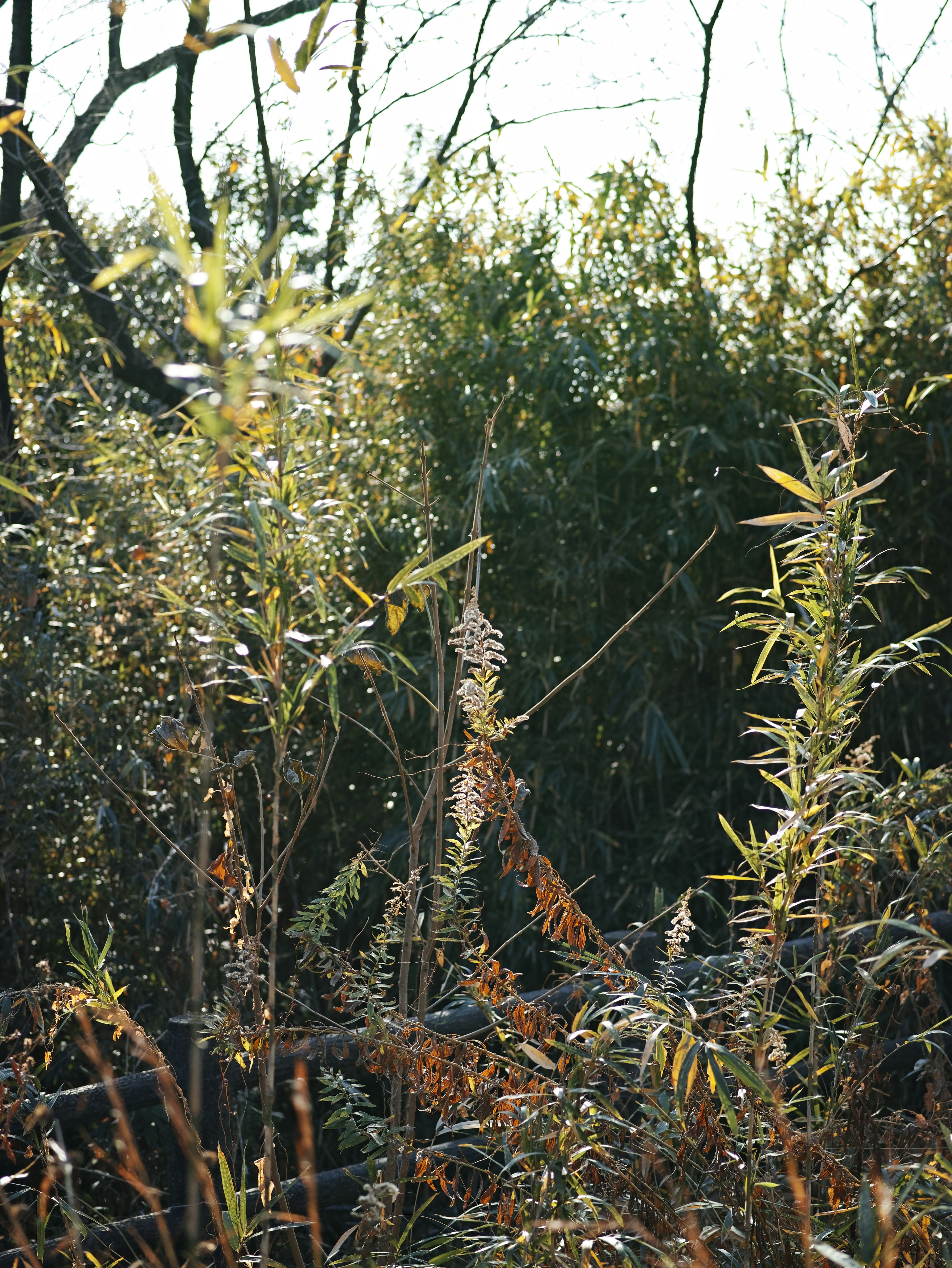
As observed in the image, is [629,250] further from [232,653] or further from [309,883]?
[309,883]

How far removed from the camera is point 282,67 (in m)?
1.04

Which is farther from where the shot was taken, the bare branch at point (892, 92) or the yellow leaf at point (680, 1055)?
the bare branch at point (892, 92)

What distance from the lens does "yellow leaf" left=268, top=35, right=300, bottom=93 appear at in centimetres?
103

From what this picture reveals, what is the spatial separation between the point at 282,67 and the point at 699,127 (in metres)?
2.76

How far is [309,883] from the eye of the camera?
315 centimetres

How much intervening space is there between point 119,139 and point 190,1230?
360cm

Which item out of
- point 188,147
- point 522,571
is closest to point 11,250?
point 522,571

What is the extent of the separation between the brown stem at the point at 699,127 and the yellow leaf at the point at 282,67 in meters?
2.31

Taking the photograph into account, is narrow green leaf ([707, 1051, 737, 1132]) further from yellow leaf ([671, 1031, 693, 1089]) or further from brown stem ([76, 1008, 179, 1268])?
brown stem ([76, 1008, 179, 1268])

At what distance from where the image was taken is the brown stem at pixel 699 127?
3.23m

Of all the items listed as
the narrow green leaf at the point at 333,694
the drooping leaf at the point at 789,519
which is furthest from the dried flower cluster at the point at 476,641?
the drooping leaf at the point at 789,519

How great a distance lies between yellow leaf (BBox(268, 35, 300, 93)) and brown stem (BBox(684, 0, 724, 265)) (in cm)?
231

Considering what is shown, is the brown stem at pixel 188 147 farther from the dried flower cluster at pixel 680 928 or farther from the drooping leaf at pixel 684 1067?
the drooping leaf at pixel 684 1067

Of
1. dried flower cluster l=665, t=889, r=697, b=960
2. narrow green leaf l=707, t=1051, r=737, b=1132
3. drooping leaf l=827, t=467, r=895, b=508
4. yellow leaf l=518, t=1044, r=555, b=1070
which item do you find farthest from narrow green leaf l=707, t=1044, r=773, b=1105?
drooping leaf l=827, t=467, r=895, b=508
